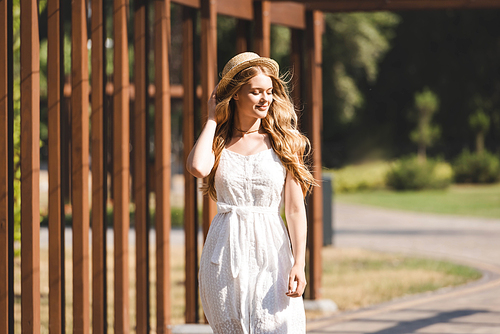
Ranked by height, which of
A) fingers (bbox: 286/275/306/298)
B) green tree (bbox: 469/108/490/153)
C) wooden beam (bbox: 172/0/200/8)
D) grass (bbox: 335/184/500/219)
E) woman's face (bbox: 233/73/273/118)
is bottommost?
grass (bbox: 335/184/500/219)

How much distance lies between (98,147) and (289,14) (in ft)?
8.62

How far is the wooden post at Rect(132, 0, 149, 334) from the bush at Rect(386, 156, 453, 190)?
2281cm

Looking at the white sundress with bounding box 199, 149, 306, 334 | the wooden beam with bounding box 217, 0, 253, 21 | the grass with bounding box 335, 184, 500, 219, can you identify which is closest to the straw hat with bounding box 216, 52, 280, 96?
the white sundress with bounding box 199, 149, 306, 334

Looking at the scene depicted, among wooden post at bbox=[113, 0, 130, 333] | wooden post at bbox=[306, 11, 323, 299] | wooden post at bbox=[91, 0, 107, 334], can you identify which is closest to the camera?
wooden post at bbox=[91, 0, 107, 334]

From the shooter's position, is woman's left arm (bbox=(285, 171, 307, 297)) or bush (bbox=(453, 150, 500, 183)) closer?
woman's left arm (bbox=(285, 171, 307, 297))

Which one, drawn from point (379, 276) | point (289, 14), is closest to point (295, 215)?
point (289, 14)

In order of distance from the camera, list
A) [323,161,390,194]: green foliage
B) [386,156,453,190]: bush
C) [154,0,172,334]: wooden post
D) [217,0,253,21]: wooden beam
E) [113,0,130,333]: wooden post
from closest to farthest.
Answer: [113,0,130,333]: wooden post < [154,0,172,334]: wooden post < [217,0,253,21]: wooden beam < [386,156,453,190]: bush < [323,161,390,194]: green foliage

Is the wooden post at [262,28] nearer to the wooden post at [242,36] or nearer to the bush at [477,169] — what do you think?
the wooden post at [242,36]

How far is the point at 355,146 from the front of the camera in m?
39.5

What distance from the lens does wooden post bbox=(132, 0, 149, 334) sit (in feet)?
15.0

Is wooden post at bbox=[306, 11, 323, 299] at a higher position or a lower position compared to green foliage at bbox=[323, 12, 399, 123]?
lower

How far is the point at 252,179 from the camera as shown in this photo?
2.81 meters

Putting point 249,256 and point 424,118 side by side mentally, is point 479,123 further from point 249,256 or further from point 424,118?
point 249,256

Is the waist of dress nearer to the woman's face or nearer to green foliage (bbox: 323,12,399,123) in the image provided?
the woman's face
